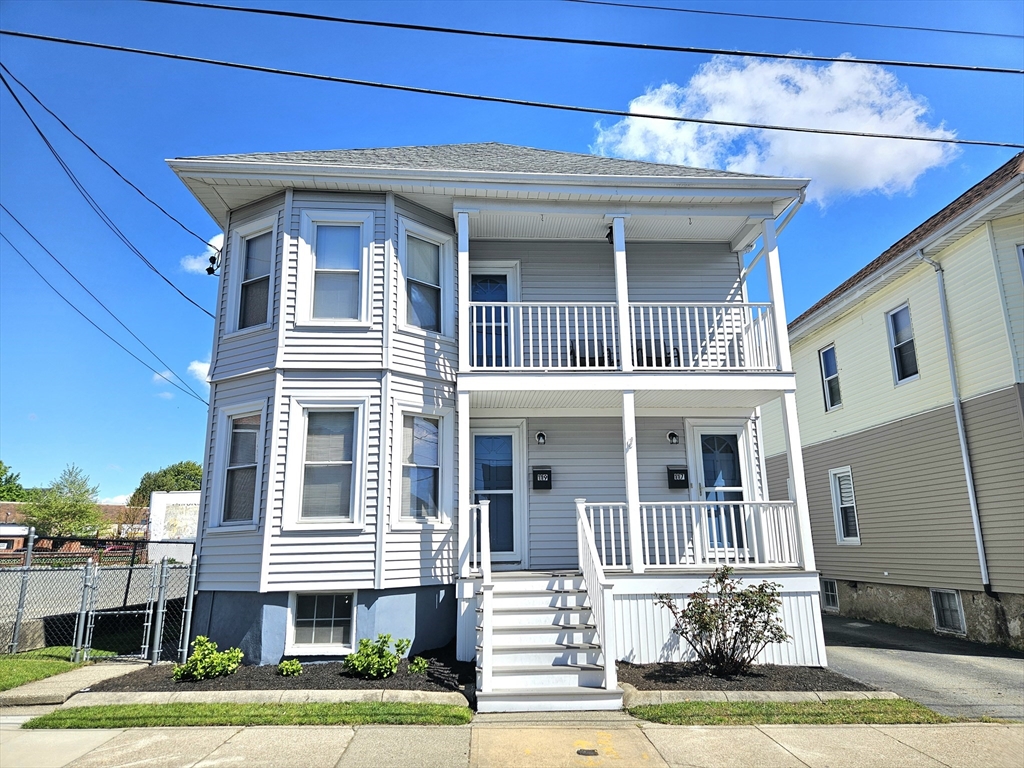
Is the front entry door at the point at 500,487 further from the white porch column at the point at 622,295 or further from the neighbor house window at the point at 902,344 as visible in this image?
the neighbor house window at the point at 902,344

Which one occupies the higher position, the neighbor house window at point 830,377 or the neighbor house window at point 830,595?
the neighbor house window at point 830,377

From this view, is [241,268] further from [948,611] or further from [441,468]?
[948,611]

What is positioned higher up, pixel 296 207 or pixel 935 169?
pixel 935 169

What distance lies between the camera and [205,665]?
7246 mm

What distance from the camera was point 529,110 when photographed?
8.22m

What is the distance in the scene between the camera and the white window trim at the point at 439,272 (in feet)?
30.6

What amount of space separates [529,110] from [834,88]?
14.4 feet

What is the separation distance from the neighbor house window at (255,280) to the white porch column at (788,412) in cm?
752

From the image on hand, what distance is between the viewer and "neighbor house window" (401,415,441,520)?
29.2 feet

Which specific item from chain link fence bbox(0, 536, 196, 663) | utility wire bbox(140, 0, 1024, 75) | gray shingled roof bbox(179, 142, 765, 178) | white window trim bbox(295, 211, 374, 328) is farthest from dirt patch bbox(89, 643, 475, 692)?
utility wire bbox(140, 0, 1024, 75)

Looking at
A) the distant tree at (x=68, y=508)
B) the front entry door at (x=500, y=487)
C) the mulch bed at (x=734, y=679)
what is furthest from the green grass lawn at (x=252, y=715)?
the distant tree at (x=68, y=508)

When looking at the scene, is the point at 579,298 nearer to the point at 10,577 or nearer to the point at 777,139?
the point at 777,139

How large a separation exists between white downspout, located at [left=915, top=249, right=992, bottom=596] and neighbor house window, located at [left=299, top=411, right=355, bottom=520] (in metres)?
10.3

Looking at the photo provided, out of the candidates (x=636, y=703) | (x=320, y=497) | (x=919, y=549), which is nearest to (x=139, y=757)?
(x=320, y=497)
